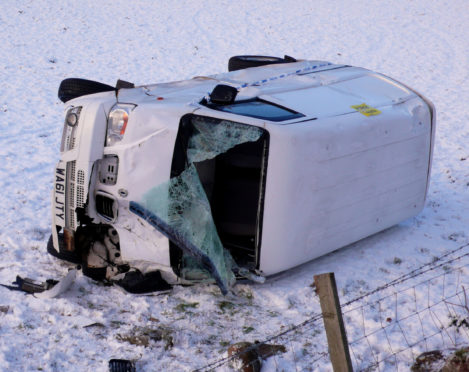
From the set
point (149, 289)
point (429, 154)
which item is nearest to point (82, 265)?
point (149, 289)

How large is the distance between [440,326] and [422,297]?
506 millimetres

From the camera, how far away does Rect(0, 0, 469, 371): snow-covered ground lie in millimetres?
4758

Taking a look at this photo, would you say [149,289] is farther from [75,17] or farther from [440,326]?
[75,17]

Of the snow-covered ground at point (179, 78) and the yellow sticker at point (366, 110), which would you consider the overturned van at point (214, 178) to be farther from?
the snow-covered ground at point (179, 78)

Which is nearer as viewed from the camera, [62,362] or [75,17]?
[62,362]

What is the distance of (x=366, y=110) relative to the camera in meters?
5.92

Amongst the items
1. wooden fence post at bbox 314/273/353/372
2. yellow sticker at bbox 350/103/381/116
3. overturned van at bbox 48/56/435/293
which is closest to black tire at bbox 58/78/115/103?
overturned van at bbox 48/56/435/293

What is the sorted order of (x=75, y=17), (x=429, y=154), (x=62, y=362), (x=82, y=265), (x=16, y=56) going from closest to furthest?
(x=62, y=362)
(x=82, y=265)
(x=429, y=154)
(x=16, y=56)
(x=75, y=17)

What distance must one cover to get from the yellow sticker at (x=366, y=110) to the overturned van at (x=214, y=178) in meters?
0.02

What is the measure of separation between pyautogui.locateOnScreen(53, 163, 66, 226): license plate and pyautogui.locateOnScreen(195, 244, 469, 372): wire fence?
6.18 ft

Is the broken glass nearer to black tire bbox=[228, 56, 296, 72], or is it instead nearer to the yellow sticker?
the yellow sticker

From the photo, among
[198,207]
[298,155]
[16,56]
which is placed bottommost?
[16,56]

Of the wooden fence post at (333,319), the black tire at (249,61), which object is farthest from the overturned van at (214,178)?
the wooden fence post at (333,319)

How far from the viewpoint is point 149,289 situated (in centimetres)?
532
